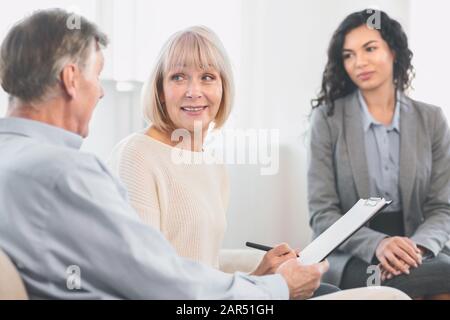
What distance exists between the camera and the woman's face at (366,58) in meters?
2.33

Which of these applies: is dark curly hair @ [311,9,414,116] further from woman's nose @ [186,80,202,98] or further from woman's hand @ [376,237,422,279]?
woman's nose @ [186,80,202,98]

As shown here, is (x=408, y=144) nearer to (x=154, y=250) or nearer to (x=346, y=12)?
(x=346, y=12)

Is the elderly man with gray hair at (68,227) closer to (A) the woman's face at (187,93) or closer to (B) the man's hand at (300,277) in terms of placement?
(B) the man's hand at (300,277)

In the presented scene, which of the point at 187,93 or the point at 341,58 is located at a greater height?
the point at 341,58

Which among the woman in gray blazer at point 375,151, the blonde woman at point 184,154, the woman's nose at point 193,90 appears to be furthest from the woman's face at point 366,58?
the woman's nose at point 193,90

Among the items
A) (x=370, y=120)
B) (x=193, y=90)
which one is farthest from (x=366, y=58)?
(x=193, y=90)

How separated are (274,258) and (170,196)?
288 millimetres

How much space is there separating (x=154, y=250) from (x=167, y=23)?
190 centimetres

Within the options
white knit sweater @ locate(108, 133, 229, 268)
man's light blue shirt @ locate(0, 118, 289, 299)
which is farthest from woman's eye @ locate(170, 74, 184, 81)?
man's light blue shirt @ locate(0, 118, 289, 299)

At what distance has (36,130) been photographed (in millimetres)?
1176

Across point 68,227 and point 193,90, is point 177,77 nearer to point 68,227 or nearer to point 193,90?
point 193,90

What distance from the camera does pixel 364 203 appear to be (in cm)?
167

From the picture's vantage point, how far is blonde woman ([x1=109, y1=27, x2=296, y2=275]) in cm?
157
